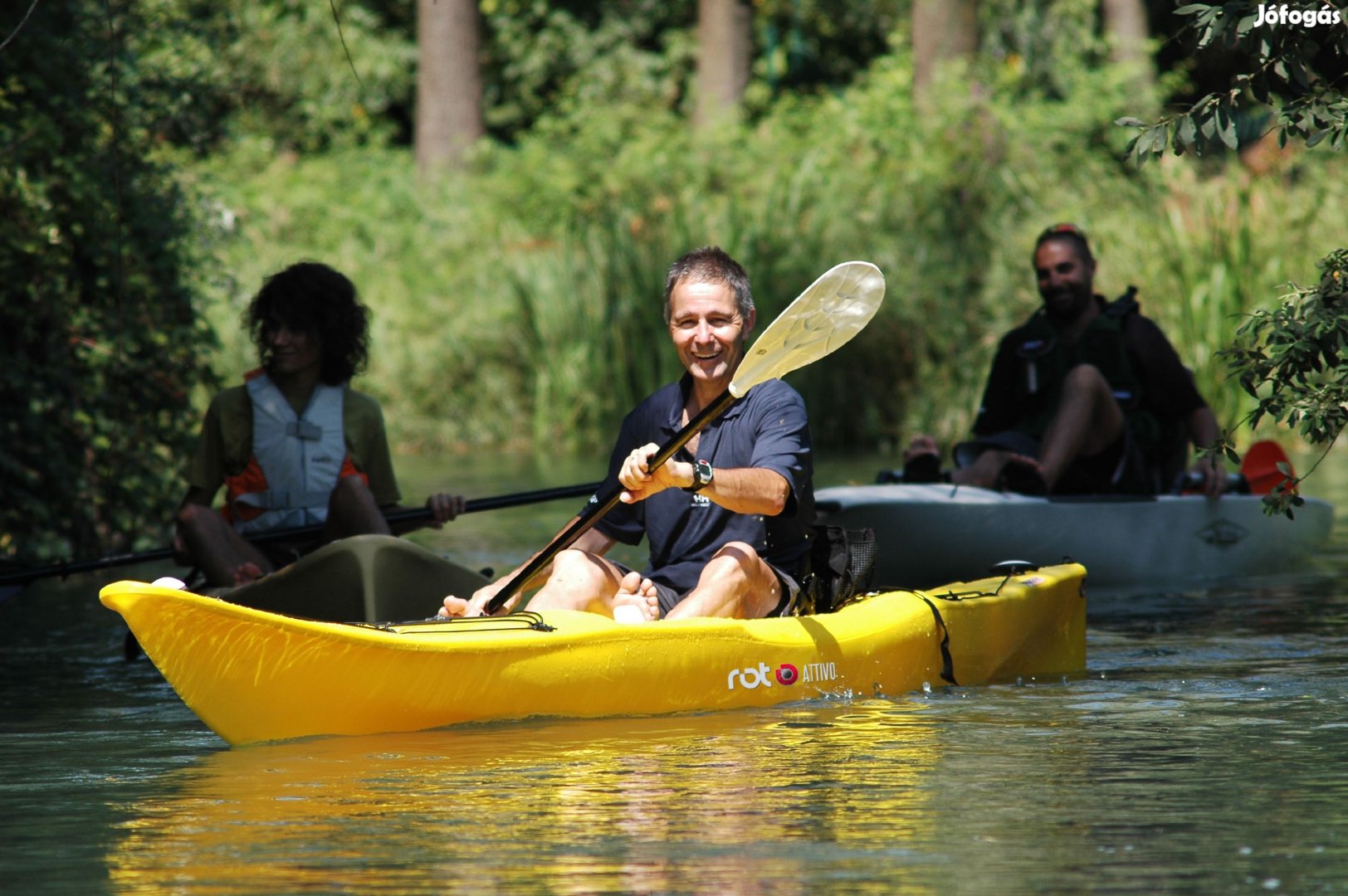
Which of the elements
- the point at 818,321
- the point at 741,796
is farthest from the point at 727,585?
the point at 741,796

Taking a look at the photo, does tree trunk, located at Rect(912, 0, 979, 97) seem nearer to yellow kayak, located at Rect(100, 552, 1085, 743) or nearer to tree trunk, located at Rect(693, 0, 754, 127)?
tree trunk, located at Rect(693, 0, 754, 127)

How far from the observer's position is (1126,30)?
78.0 feet

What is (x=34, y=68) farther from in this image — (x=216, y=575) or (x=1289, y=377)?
(x=1289, y=377)

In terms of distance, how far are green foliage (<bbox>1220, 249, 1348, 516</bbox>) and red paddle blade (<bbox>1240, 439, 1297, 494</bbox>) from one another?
3622 mm

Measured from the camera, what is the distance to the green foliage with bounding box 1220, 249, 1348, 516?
5.06m

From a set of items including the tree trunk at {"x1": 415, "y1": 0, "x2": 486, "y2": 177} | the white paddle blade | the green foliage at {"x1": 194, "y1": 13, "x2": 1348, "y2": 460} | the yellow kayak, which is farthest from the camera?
the tree trunk at {"x1": 415, "y1": 0, "x2": 486, "y2": 177}

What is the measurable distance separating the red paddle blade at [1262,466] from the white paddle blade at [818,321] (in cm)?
404

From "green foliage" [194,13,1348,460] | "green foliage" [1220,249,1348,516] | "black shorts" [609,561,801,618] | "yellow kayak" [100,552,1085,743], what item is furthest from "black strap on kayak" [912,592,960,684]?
"green foliage" [194,13,1348,460]

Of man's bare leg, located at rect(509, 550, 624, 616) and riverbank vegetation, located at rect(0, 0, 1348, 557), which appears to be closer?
man's bare leg, located at rect(509, 550, 624, 616)

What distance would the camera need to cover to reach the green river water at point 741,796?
347 cm

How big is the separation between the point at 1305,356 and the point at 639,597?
1.76m

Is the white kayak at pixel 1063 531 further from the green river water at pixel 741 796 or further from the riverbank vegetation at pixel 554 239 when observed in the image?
the green river water at pixel 741 796

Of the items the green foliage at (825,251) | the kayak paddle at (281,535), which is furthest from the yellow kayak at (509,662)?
the green foliage at (825,251)

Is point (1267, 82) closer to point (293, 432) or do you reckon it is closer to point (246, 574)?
point (293, 432)
